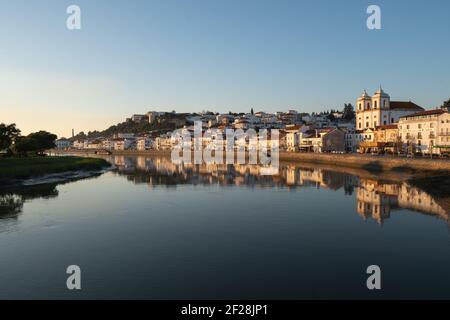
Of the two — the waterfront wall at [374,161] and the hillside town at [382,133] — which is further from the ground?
the hillside town at [382,133]

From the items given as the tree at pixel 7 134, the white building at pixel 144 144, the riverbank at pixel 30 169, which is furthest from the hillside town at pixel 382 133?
the tree at pixel 7 134

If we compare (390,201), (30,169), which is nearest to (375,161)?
(390,201)

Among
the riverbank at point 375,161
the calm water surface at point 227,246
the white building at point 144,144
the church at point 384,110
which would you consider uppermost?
the church at point 384,110

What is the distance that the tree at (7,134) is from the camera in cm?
5178

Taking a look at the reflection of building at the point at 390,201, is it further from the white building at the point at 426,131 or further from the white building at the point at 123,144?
the white building at the point at 123,144

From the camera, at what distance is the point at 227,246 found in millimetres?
15305

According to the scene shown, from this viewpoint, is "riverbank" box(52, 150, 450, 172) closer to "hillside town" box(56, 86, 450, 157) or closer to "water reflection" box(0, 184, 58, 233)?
"hillside town" box(56, 86, 450, 157)

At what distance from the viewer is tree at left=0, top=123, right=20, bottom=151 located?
5178 cm

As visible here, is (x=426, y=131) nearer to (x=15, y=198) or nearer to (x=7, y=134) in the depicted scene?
(x=15, y=198)

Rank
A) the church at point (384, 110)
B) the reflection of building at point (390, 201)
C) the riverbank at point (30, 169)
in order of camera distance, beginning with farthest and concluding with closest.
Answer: the church at point (384, 110)
the riverbank at point (30, 169)
the reflection of building at point (390, 201)

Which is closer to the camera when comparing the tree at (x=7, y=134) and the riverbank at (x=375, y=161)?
the riverbank at (x=375, y=161)

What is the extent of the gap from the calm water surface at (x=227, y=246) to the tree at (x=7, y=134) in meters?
27.1
